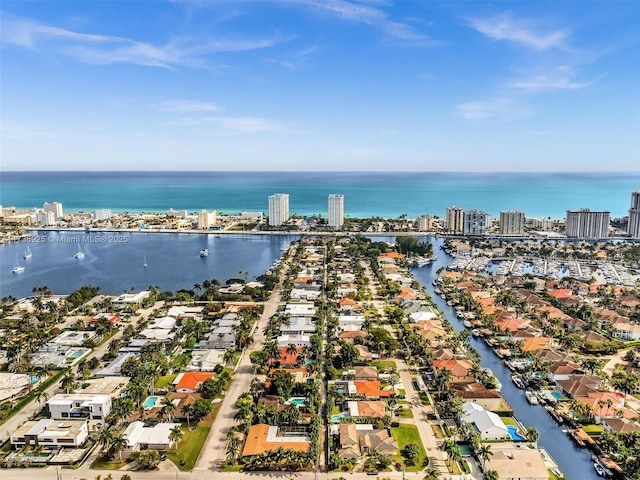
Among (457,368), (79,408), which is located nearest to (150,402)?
(79,408)

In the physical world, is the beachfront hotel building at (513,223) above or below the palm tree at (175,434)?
above

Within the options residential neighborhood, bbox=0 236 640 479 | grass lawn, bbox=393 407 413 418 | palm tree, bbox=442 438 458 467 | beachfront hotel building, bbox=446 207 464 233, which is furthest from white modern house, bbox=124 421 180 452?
beachfront hotel building, bbox=446 207 464 233

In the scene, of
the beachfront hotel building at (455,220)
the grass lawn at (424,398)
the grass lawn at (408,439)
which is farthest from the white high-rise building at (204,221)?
the grass lawn at (408,439)

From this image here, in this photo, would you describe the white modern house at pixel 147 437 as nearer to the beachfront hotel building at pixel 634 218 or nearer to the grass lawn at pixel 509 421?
the grass lawn at pixel 509 421

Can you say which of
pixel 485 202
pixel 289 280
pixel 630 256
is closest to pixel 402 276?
pixel 289 280

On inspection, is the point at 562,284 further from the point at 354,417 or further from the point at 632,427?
the point at 354,417

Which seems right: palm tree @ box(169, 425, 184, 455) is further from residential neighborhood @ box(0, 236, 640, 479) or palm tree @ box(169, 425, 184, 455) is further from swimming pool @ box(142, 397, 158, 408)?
swimming pool @ box(142, 397, 158, 408)
